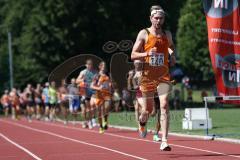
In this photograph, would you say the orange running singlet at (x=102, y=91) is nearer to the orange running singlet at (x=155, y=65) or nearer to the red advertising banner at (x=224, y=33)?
the red advertising banner at (x=224, y=33)

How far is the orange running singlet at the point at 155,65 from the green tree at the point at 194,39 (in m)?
48.0

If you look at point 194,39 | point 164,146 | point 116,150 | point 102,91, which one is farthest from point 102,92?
point 194,39

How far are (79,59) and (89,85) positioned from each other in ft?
24.3

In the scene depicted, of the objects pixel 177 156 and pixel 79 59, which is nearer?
pixel 177 156

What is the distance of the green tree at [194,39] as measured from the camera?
63.9 meters

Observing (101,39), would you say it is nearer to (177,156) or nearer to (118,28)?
(118,28)

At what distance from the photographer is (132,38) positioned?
178 feet

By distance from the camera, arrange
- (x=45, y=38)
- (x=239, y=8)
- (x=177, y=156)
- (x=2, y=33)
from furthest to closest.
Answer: (x=2, y=33), (x=45, y=38), (x=239, y=8), (x=177, y=156)

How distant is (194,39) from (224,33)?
48984mm

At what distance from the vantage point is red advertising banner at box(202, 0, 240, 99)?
18.0m

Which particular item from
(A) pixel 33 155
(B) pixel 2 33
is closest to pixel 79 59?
(A) pixel 33 155

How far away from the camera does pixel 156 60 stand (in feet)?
44.7

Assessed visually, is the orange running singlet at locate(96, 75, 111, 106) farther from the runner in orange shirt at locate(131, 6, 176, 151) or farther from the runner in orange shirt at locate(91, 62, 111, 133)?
the runner in orange shirt at locate(131, 6, 176, 151)

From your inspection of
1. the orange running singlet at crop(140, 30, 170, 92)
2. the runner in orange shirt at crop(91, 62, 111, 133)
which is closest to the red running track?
the orange running singlet at crop(140, 30, 170, 92)
